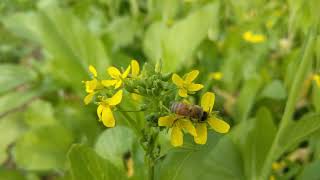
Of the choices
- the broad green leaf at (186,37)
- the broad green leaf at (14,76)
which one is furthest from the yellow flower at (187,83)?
the broad green leaf at (14,76)

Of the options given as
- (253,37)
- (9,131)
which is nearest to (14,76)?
(9,131)

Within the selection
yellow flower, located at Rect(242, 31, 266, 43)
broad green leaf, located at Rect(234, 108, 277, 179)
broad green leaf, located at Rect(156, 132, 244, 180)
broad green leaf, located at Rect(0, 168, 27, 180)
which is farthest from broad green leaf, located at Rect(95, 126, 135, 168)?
yellow flower, located at Rect(242, 31, 266, 43)

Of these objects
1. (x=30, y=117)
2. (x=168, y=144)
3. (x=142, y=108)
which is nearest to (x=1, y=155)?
(x=30, y=117)

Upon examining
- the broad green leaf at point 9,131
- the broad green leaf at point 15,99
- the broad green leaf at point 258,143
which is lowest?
the broad green leaf at point 258,143

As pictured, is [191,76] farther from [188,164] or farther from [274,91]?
[274,91]

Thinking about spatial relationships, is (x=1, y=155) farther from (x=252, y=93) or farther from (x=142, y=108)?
(x=142, y=108)

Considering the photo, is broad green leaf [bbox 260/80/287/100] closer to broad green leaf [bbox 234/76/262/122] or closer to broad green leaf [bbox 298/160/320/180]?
broad green leaf [bbox 234/76/262/122]

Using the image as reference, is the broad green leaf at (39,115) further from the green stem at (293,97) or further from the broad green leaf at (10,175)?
the green stem at (293,97)
